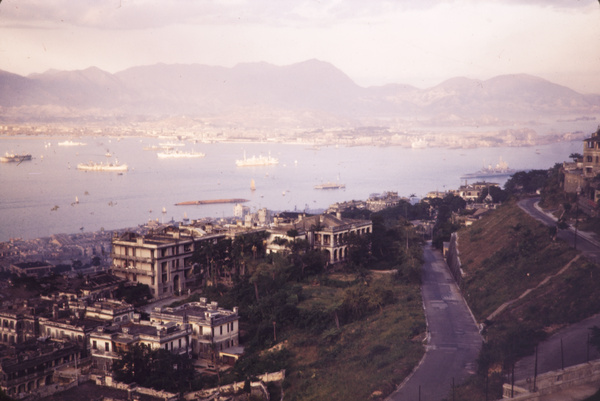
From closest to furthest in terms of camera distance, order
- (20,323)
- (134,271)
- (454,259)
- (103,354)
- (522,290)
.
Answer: (522,290)
(103,354)
(20,323)
(454,259)
(134,271)

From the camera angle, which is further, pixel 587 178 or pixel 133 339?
pixel 587 178

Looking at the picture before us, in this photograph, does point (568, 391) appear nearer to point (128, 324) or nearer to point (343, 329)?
point (343, 329)

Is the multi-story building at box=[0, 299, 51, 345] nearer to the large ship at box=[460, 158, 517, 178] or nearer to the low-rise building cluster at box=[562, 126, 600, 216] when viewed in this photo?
the low-rise building cluster at box=[562, 126, 600, 216]

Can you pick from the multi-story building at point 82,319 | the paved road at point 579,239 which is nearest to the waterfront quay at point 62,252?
the multi-story building at point 82,319

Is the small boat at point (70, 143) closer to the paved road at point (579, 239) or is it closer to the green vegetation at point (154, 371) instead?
the green vegetation at point (154, 371)

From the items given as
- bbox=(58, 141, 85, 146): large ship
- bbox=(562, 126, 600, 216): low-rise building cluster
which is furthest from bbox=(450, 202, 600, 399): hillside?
bbox=(58, 141, 85, 146): large ship

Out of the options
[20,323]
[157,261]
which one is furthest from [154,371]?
[157,261]

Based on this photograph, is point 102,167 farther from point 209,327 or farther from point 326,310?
point 326,310
